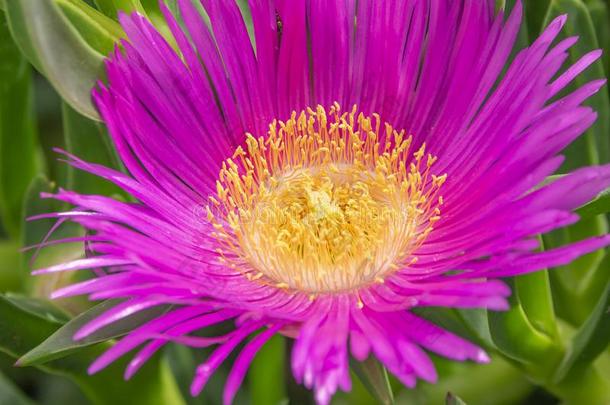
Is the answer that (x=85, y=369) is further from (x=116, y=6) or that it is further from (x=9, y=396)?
(x=116, y=6)

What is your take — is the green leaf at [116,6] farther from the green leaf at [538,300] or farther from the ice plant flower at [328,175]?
the green leaf at [538,300]

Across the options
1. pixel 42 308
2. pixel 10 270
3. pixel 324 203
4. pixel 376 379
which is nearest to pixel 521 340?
pixel 376 379

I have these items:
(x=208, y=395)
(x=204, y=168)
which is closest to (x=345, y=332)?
(x=204, y=168)

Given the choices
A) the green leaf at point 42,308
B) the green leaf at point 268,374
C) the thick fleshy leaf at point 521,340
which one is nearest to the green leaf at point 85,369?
the green leaf at point 42,308

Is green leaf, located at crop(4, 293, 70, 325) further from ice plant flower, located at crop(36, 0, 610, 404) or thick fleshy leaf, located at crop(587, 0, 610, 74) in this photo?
thick fleshy leaf, located at crop(587, 0, 610, 74)

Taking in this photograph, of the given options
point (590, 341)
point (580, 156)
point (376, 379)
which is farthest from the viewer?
point (580, 156)

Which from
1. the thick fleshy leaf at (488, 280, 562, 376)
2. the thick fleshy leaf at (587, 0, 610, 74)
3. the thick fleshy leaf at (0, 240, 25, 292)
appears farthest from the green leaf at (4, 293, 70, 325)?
the thick fleshy leaf at (587, 0, 610, 74)

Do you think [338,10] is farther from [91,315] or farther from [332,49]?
[91,315]
